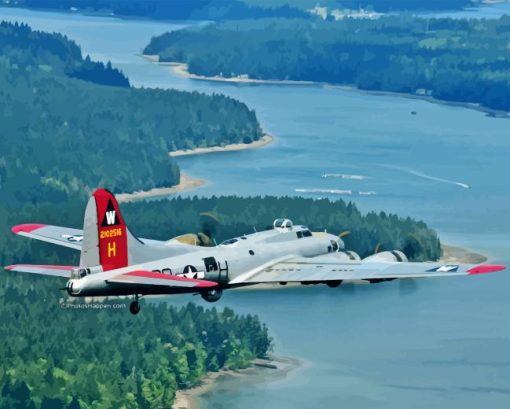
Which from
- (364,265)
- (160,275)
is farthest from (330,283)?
(160,275)

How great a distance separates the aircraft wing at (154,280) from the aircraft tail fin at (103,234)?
2818 mm

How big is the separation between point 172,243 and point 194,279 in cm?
942

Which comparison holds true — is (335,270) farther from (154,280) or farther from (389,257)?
(154,280)

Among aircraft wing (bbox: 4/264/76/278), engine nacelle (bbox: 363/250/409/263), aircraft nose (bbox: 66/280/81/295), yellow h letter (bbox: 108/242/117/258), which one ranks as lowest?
aircraft nose (bbox: 66/280/81/295)

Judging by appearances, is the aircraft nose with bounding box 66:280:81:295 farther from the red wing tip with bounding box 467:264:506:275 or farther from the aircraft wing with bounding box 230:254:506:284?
the red wing tip with bounding box 467:264:506:275

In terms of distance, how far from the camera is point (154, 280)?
173875 millimetres

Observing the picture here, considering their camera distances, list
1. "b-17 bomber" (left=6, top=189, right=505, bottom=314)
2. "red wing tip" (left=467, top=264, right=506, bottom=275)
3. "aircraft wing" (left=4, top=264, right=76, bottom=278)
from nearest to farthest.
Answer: "red wing tip" (left=467, top=264, right=506, bottom=275) → "aircraft wing" (left=4, top=264, right=76, bottom=278) → "b-17 bomber" (left=6, top=189, right=505, bottom=314)

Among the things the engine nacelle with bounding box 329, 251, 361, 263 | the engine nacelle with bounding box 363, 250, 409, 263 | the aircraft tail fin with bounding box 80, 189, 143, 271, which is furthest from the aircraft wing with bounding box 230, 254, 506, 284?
the aircraft tail fin with bounding box 80, 189, 143, 271

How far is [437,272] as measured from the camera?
A: 580 feet

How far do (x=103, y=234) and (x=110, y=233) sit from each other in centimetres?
99

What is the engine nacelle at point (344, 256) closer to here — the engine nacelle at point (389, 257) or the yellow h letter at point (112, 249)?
the engine nacelle at point (389, 257)

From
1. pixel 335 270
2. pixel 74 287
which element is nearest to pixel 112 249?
pixel 74 287

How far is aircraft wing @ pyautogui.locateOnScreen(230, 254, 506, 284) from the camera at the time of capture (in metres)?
180

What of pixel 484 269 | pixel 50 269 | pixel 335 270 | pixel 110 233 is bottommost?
pixel 335 270
